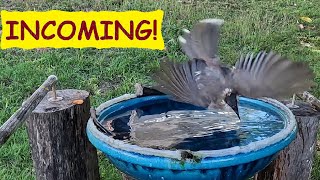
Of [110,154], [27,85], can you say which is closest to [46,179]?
[110,154]

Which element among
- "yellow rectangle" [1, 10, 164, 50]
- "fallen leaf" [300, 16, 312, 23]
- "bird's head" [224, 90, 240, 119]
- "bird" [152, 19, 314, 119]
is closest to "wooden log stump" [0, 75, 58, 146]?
"bird" [152, 19, 314, 119]

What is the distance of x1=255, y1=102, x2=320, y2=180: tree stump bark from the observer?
8.72 ft

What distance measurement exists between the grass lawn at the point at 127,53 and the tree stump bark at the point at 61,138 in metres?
0.67

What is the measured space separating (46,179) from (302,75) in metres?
1.27

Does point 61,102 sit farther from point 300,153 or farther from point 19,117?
point 300,153

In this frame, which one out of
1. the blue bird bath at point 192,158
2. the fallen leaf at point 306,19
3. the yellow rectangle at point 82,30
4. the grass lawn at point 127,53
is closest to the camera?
the blue bird bath at point 192,158

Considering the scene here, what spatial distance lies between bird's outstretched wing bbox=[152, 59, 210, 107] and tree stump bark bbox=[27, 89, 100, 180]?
53 cm

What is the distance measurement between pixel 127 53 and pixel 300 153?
8.32 feet

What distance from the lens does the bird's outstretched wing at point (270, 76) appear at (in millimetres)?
2029

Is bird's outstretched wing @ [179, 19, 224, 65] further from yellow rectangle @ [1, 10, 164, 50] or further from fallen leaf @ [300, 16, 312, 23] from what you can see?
fallen leaf @ [300, 16, 312, 23]

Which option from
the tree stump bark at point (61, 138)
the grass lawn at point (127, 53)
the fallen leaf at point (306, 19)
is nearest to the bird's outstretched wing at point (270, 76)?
the tree stump bark at point (61, 138)

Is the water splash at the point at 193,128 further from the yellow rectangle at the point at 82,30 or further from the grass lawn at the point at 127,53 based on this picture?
the yellow rectangle at the point at 82,30

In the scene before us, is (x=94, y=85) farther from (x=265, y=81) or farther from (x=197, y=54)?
(x=265, y=81)

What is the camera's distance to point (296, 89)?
2.04 m
